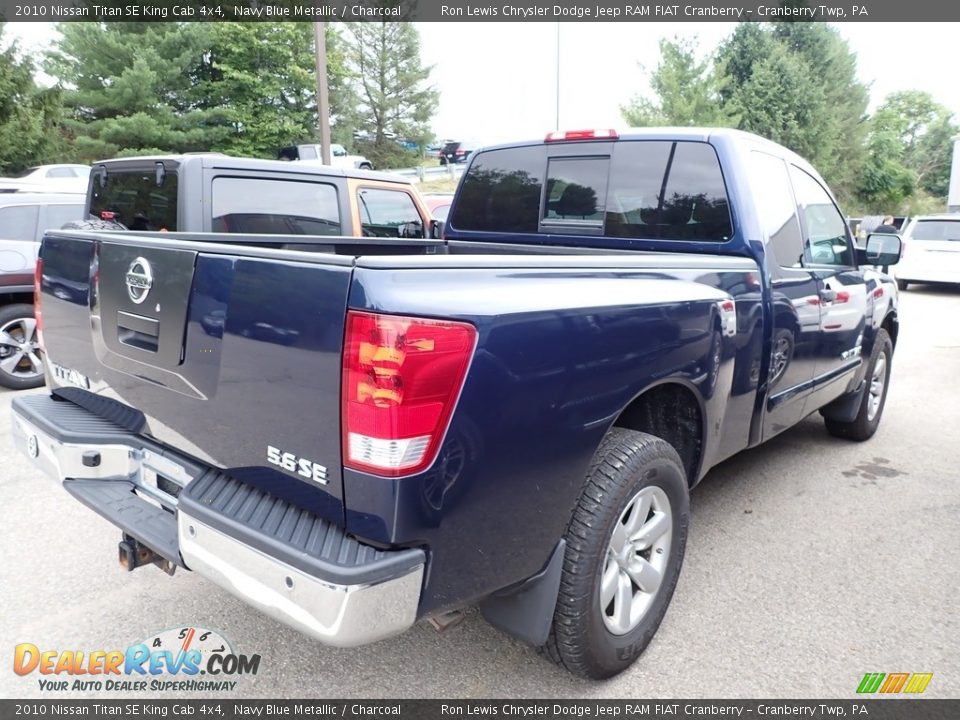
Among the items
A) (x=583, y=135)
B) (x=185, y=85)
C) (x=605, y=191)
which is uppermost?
(x=185, y=85)

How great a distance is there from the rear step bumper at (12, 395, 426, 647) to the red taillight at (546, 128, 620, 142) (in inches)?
98.6

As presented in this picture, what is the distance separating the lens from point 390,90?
142 ft

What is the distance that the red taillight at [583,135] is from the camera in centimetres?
351

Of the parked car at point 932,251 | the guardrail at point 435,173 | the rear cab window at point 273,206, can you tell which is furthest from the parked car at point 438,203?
the guardrail at point 435,173

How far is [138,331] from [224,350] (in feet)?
1.58

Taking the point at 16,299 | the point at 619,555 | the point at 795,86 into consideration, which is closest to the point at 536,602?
the point at 619,555

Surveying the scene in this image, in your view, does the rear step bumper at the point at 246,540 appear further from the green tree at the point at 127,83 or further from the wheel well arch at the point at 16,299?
the green tree at the point at 127,83

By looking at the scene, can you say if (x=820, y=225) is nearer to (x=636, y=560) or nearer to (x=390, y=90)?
(x=636, y=560)

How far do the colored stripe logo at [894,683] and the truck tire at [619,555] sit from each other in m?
0.72

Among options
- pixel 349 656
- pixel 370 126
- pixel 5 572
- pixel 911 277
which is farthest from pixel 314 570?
pixel 370 126

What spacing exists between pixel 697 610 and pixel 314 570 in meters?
1.87

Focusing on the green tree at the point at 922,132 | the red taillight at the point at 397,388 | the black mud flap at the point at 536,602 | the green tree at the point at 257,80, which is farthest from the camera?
the green tree at the point at 922,132

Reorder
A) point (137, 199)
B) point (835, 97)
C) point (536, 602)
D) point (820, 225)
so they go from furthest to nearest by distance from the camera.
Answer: point (835, 97)
point (137, 199)
point (820, 225)
point (536, 602)

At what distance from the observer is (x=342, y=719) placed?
88.9 inches
